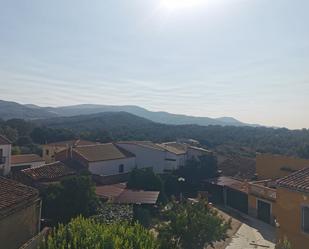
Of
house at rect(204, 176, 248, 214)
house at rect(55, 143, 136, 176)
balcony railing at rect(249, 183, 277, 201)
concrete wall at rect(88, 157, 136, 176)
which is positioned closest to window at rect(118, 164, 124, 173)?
house at rect(55, 143, 136, 176)

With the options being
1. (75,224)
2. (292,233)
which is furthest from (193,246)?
(75,224)

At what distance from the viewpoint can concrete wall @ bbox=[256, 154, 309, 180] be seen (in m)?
32.9

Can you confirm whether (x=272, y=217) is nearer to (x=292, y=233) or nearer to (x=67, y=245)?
(x=292, y=233)

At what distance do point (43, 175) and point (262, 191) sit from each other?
64.3ft

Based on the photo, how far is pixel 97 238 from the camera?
37.8 ft

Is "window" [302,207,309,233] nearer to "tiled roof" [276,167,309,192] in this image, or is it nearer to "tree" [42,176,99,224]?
"tiled roof" [276,167,309,192]

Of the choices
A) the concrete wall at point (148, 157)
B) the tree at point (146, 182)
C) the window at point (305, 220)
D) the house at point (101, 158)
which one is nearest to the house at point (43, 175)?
the house at point (101, 158)

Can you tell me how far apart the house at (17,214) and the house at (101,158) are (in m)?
23.8

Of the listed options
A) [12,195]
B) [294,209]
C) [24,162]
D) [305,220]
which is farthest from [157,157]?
[12,195]

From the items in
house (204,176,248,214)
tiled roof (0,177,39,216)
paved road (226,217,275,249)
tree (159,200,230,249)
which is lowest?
paved road (226,217,275,249)

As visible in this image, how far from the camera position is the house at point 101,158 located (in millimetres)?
40125

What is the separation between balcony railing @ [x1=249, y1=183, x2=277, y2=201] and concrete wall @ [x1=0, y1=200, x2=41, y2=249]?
1907 centimetres

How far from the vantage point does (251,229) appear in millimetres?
26750

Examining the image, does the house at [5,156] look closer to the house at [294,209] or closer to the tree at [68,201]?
the tree at [68,201]
